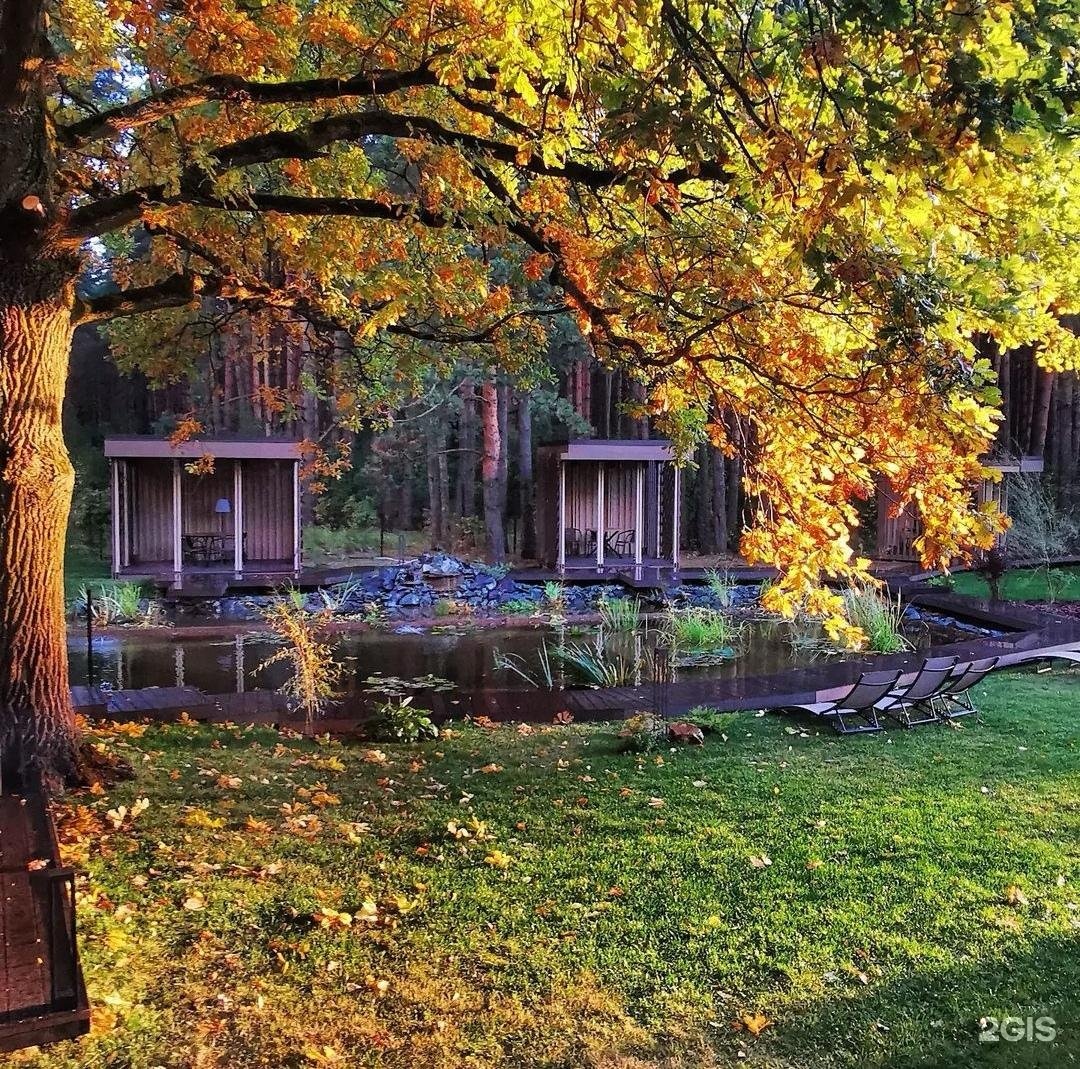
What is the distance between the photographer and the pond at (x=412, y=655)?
32.3ft

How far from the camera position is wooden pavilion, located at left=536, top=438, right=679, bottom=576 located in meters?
18.9

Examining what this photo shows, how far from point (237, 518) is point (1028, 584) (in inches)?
631

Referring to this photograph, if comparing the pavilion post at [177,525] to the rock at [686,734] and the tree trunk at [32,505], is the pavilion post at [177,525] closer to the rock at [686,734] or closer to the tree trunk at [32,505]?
the rock at [686,734]

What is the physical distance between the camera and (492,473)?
20078mm

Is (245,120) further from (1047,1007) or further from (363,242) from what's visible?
(1047,1007)

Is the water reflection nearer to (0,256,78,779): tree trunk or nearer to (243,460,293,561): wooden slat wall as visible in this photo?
(0,256,78,779): tree trunk

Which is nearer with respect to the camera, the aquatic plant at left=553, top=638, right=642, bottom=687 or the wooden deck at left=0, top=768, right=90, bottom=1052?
the wooden deck at left=0, top=768, right=90, bottom=1052

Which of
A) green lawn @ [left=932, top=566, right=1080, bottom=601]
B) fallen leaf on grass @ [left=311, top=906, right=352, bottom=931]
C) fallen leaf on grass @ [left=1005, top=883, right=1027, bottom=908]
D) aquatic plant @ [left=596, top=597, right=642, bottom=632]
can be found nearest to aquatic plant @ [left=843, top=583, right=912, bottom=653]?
aquatic plant @ [left=596, top=597, right=642, bottom=632]

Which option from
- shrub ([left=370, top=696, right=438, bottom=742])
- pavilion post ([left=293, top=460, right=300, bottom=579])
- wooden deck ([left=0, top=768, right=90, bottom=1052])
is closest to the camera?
wooden deck ([left=0, top=768, right=90, bottom=1052])

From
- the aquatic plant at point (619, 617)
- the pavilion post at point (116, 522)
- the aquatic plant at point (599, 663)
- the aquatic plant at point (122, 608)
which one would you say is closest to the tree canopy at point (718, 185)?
the aquatic plant at point (599, 663)

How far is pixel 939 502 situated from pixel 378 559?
19076mm

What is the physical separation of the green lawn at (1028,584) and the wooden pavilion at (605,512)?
5.86m

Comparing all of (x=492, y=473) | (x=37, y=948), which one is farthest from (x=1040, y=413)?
(x=37, y=948)

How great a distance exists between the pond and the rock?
9.71ft
